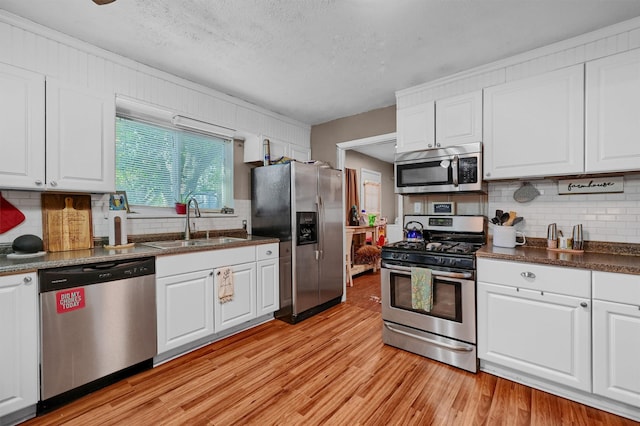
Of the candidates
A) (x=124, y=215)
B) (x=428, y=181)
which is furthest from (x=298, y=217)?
(x=124, y=215)

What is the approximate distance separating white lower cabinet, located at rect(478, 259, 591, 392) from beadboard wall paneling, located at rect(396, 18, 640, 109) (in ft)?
5.15

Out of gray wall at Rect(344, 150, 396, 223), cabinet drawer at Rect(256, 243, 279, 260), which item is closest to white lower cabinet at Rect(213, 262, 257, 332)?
cabinet drawer at Rect(256, 243, 279, 260)

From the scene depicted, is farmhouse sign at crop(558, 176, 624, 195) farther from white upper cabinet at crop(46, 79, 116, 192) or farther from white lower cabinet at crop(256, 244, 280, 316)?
white upper cabinet at crop(46, 79, 116, 192)

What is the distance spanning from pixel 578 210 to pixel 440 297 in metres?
1.29

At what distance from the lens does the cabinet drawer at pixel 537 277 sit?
5.90 feet

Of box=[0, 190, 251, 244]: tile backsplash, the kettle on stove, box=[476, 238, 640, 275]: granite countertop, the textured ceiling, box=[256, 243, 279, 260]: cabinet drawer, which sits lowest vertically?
box=[256, 243, 279, 260]: cabinet drawer

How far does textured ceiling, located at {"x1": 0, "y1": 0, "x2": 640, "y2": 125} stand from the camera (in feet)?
5.94

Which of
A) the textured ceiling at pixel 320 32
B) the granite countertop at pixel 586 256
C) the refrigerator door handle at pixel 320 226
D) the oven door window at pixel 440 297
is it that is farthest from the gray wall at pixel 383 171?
the granite countertop at pixel 586 256

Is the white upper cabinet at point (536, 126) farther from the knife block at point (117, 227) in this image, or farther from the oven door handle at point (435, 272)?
the knife block at point (117, 227)

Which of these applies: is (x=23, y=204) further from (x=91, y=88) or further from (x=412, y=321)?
(x=412, y=321)

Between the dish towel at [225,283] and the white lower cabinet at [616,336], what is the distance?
8.77 feet

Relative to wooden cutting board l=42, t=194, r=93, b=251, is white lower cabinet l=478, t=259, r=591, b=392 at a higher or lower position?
lower

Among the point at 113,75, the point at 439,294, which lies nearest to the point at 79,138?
the point at 113,75

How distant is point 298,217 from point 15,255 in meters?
2.19
